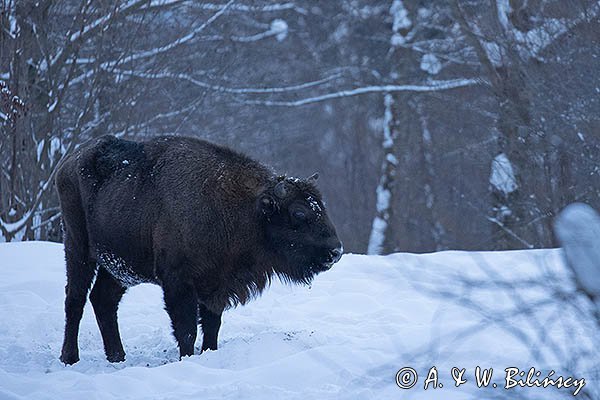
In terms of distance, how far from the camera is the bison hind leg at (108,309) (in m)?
7.18

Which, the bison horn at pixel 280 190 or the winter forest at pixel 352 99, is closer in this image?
the bison horn at pixel 280 190

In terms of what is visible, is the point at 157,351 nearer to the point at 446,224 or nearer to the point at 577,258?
the point at 577,258

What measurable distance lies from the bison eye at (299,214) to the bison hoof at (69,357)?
1984 millimetres

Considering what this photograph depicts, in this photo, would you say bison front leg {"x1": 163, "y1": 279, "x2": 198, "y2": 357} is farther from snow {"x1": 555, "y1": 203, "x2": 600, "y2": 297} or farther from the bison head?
snow {"x1": 555, "y1": 203, "x2": 600, "y2": 297}

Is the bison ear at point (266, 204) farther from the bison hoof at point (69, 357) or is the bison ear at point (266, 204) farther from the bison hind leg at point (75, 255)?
the bison hoof at point (69, 357)

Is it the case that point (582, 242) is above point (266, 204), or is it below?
above

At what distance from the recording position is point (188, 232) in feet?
22.4

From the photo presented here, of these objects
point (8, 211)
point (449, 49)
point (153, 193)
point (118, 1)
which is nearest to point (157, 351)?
point (153, 193)

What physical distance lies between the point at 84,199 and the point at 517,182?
10804 mm

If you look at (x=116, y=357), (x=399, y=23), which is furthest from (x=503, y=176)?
(x=116, y=357)

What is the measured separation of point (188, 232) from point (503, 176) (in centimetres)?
1183

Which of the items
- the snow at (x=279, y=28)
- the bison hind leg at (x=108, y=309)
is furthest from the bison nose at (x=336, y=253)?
the snow at (x=279, y=28)

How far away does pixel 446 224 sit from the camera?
20844mm

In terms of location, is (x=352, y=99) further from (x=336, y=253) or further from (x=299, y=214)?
(x=336, y=253)
